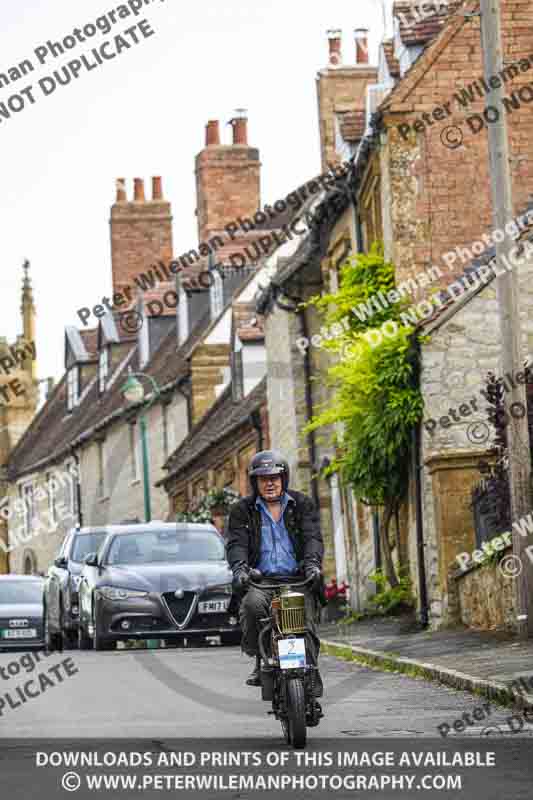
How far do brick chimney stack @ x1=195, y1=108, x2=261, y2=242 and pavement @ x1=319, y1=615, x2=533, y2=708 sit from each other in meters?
26.8

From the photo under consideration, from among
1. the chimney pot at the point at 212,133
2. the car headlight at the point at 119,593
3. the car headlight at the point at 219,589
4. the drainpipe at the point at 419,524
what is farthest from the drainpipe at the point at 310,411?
the chimney pot at the point at 212,133

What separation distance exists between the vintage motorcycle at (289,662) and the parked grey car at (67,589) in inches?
545

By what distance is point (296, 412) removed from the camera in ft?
113

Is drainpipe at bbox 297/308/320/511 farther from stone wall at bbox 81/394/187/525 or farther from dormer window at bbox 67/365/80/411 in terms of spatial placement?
dormer window at bbox 67/365/80/411

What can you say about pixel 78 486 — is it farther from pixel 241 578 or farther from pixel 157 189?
pixel 241 578

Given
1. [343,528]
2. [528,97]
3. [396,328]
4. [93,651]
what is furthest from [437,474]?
[343,528]

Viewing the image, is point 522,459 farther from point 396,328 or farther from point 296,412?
point 296,412

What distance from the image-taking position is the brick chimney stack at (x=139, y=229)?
193 feet

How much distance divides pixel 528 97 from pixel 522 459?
10643 mm

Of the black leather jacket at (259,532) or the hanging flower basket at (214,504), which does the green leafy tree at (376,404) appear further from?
the hanging flower basket at (214,504)

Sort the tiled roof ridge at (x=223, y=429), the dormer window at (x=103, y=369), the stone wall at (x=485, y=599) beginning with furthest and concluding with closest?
1. the dormer window at (x=103, y=369)
2. the tiled roof ridge at (x=223, y=429)
3. the stone wall at (x=485, y=599)

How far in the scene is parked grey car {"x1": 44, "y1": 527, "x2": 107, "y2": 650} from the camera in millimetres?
24797

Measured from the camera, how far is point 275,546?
10938 mm

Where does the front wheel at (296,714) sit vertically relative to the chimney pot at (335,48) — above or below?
below
